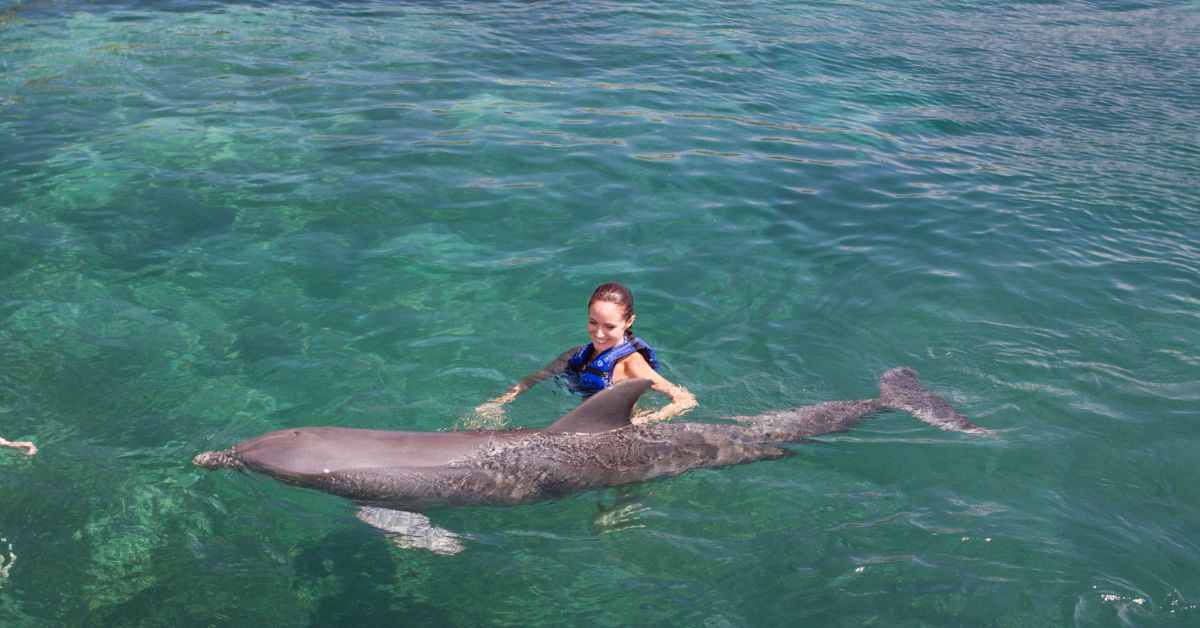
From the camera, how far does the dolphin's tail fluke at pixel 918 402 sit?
22.4 feet

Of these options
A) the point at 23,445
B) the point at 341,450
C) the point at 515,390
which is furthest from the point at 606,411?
the point at 23,445

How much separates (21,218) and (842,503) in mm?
8153

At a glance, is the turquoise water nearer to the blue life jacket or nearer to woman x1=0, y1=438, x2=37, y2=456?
woman x1=0, y1=438, x2=37, y2=456

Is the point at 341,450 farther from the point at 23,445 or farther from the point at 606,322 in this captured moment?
the point at 23,445

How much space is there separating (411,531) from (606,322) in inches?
76.6

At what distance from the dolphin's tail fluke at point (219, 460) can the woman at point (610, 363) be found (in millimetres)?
1718

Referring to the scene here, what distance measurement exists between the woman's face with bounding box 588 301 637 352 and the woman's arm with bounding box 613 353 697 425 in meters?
0.25

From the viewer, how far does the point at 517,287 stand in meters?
8.64

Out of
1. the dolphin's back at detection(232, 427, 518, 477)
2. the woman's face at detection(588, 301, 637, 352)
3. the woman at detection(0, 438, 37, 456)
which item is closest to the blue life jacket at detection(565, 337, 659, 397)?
the woman's face at detection(588, 301, 637, 352)

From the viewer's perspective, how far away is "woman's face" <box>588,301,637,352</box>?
652 centimetres

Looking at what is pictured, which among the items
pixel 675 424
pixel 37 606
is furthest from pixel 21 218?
pixel 675 424

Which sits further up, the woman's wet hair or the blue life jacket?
the woman's wet hair

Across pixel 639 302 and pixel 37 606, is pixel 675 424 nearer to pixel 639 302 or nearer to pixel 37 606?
pixel 639 302

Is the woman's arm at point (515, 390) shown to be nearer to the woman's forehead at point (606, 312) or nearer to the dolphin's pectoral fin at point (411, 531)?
the woman's forehead at point (606, 312)
